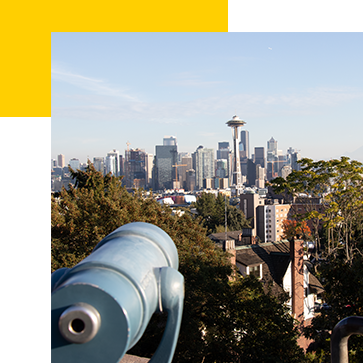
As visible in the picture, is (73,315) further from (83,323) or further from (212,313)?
(212,313)

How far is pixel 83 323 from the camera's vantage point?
1813 mm

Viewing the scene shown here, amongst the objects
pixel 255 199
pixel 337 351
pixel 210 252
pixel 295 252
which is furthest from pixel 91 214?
pixel 255 199

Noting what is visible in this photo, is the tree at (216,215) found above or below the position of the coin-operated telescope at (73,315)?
below

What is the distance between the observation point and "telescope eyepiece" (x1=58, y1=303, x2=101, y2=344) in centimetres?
178

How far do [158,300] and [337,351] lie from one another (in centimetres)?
223

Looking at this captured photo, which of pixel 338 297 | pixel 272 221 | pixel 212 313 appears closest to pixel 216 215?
pixel 272 221

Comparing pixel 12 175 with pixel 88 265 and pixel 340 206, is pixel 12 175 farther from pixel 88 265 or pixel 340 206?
pixel 340 206

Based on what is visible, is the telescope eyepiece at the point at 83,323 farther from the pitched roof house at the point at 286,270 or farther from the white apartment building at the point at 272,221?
the white apartment building at the point at 272,221

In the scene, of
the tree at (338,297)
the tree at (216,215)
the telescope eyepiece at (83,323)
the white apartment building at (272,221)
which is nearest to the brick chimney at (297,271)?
the tree at (338,297)

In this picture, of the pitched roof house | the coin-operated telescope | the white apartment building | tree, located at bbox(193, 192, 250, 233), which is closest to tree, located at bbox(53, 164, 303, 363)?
the coin-operated telescope

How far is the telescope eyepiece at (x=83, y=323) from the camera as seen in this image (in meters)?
1.78

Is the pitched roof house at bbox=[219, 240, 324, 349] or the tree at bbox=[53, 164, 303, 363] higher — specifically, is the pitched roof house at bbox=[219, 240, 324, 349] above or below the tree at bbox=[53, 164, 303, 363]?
below

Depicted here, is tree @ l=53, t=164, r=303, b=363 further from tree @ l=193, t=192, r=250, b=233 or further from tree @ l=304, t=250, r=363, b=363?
tree @ l=193, t=192, r=250, b=233

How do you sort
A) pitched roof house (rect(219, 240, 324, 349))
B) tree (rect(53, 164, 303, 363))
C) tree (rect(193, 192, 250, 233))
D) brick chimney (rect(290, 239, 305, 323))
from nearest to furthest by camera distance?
tree (rect(53, 164, 303, 363)), pitched roof house (rect(219, 240, 324, 349)), brick chimney (rect(290, 239, 305, 323)), tree (rect(193, 192, 250, 233))
